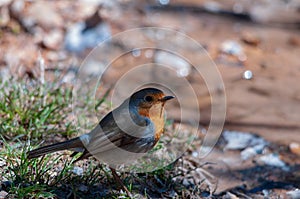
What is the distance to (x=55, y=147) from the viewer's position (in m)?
4.29

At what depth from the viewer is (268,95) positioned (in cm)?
732

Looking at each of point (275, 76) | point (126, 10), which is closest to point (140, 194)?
point (275, 76)

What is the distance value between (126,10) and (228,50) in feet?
7.04

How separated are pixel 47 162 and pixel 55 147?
347 millimetres

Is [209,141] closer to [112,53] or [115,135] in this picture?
[115,135]

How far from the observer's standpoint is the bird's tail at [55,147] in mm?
4270

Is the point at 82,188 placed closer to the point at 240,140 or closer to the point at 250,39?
the point at 240,140

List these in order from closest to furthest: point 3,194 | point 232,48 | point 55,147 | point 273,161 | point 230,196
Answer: point 3,194, point 55,147, point 230,196, point 273,161, point 232,48

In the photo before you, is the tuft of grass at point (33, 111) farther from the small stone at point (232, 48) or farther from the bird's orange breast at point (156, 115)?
the small stone at point (232, 48)

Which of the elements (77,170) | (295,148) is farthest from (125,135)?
(295,148)

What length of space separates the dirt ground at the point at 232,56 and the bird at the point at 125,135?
3.93ft

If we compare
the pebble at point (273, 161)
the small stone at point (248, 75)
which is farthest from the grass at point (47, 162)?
the small stone at point (248, 75)

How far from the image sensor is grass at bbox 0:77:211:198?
4.35 metres

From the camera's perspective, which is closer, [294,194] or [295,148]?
[294,194]
